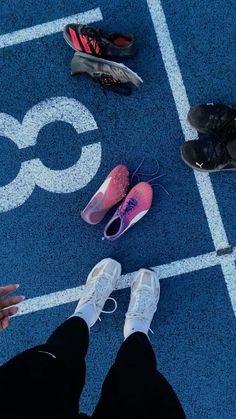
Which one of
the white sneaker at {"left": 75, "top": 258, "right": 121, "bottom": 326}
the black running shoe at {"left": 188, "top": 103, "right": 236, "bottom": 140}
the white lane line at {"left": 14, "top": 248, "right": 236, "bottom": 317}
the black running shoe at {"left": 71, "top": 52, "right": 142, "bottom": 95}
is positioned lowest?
the white lane line at {"left": 14, "top": 248, "right": 236, "bottom": 317}

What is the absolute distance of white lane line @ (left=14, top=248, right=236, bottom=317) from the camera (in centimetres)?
396

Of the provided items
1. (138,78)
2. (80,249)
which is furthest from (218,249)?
(138,78)

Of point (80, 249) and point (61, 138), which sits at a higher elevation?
point (61, 138)

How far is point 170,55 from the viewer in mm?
3959

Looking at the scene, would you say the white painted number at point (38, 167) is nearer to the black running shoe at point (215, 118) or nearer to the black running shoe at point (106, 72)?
the black running shoe at point (106, 72)

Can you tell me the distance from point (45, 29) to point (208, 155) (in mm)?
1792

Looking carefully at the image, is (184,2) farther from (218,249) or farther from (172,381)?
(172,381)

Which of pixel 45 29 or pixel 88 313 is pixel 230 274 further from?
pixel 45 29

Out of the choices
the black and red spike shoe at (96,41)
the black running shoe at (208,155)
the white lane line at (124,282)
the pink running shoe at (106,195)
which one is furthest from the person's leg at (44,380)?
the black and red spike shoe at (96,41)

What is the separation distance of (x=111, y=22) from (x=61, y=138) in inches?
43.0

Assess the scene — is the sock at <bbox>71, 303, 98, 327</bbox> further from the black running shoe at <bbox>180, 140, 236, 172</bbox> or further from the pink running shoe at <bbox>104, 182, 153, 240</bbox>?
the black running shoe at <bbox>180, 140, 236, 172</bbox>

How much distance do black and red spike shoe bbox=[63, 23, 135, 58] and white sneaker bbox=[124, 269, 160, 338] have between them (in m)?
1.86

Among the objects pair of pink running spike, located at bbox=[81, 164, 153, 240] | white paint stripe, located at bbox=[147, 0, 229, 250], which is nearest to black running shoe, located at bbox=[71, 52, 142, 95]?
white paint stripe, located at bbox=[147, 0, 229, 250]

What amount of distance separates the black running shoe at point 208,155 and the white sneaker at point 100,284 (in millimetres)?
1076
